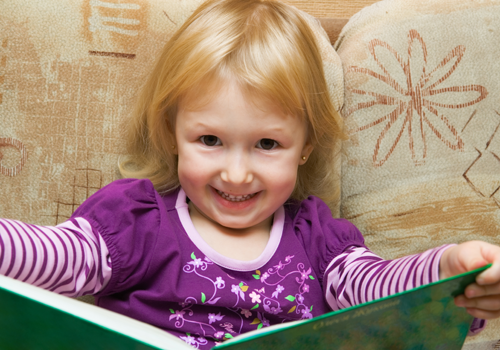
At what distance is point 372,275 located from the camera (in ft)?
2.48

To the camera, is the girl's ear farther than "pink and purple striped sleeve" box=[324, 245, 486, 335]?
Yes

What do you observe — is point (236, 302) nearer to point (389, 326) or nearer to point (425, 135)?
point (389, 326)

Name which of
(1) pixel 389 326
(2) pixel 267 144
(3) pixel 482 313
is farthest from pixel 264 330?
(2) pixel 267 144

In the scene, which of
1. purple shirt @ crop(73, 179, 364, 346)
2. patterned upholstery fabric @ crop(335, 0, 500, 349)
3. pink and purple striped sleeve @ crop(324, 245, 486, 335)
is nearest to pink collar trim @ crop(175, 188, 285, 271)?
purple shirt @ crop(73, 179, 364, 346)

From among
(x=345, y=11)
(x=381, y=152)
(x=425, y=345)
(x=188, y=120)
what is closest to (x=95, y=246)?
(x=188, y=120)

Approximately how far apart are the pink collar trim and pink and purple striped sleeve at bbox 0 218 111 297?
163mm

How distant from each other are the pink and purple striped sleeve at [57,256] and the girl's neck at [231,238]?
7.7 inches

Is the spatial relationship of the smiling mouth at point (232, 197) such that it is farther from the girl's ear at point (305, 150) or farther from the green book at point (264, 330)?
the green book at point (264, 330)

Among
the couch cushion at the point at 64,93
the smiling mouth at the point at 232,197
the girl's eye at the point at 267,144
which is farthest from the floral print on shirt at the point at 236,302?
the couch cushion at the point at 64,93

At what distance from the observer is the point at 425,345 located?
0.59 m

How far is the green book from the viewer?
0.46 meters

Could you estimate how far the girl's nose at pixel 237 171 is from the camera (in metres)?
0.76

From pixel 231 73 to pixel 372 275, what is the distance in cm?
39

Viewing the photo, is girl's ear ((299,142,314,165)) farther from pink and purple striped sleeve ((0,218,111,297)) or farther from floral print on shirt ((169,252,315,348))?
pink and purple striped sleeve ((0,218,111,297))
